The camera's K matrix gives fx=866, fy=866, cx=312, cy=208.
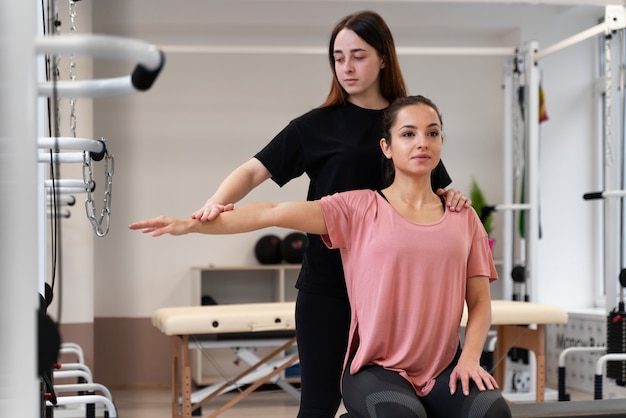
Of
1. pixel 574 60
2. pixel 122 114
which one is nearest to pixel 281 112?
pixel 122 114

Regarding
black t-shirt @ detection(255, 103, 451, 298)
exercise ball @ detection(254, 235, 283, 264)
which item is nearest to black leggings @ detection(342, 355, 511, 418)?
black t-shirt @ detection(255, 103, 451, 298)

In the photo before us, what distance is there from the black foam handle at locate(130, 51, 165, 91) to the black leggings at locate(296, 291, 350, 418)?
96cm

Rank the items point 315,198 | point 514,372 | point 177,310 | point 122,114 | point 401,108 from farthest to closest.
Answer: point 122,114 < point 514,372 < point 177,310 < point 315,198 < point 401,108

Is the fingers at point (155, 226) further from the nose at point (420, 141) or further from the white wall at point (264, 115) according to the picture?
the white wall at point (264, 115)

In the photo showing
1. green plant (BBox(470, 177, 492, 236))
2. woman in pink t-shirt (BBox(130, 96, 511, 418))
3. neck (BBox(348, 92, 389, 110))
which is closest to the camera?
woman in pink t-shirt (BBox(130, 96, 511, 418))

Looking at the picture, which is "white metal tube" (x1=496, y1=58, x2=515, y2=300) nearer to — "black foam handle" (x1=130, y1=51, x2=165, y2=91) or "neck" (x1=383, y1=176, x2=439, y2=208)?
"neck" (x1=383, y1=176, x2=439, y2=208)

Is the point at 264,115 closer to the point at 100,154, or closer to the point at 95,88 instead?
the point at 100,154

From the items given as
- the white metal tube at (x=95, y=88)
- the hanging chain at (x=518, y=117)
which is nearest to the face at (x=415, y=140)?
the white metal tube at (x=95, y=88)

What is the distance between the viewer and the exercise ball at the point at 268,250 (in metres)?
5.79

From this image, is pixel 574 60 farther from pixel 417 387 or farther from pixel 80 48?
pixel 80 48

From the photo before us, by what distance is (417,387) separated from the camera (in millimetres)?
1877

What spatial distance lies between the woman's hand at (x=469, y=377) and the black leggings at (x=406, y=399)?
0.03 feet

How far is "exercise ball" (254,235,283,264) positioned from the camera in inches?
228

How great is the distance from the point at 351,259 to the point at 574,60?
15.6 feet
